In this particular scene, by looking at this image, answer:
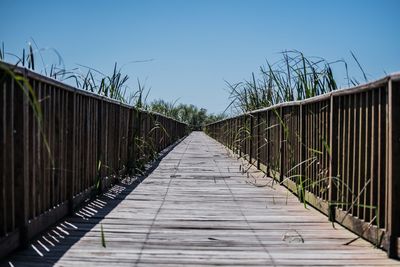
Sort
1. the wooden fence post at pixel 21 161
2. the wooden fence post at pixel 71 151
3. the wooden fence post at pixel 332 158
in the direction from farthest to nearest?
the wooden fence post at pixel 71 151, the wooden fence post at pixel 332 158, the wooden fence post at pixel 21 161

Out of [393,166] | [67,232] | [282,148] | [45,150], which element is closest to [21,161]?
[45,150]

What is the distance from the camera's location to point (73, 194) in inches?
161

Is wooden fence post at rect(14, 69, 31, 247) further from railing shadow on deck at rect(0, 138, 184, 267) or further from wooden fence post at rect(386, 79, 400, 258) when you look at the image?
wooden fence post at rect(386, 79, 400, 258)

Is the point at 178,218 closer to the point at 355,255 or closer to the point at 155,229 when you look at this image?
the point at 155,229

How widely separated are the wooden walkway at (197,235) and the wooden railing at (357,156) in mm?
142

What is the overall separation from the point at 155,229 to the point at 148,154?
233 inches

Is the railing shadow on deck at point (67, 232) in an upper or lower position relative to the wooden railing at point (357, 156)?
lower

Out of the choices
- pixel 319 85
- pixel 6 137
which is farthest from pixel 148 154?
pixel 6 137

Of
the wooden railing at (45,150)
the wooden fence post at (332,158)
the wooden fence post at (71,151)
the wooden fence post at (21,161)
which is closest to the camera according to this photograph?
the wooden railing at (45,150)

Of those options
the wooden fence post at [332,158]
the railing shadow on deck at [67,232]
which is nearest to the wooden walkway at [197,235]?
the railing shadow on deck at [67,232]

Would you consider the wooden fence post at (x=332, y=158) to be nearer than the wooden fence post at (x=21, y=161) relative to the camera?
No

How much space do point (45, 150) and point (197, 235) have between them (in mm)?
1191

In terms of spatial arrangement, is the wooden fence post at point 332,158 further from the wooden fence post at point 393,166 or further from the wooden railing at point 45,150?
the wooden railing at point 45,150

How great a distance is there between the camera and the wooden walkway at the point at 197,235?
2.70 m
